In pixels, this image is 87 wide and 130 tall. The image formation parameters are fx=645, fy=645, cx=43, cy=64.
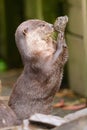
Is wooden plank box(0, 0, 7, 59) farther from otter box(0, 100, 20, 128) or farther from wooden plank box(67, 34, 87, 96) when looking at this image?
otter box(0, 100, 20, 128)

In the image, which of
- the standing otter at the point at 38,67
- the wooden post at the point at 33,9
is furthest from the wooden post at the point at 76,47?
the standing otter at the point at 38,67

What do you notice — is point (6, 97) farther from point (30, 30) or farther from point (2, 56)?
point (2, 56)

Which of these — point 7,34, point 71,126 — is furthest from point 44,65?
point 7,34

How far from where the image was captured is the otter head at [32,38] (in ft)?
13.5

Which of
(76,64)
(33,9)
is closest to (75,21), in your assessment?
(76,64)

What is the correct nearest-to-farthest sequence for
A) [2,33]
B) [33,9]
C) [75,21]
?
[75,21], [33,9], [2,33]

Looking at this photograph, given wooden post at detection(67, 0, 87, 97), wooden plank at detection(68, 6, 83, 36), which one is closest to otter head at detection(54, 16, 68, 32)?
wooden post at detection(67, 0, 87, 97)

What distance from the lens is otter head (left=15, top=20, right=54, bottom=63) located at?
4.13 m

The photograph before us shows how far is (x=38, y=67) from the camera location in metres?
4.16

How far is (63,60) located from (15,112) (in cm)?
47

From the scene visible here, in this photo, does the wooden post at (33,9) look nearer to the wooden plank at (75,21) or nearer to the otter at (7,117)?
the wooden plank at (75,21)

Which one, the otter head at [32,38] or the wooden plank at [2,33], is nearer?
the otter head at [32,38]

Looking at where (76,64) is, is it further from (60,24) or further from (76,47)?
(60,24)

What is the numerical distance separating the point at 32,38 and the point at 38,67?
0.63ft
